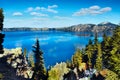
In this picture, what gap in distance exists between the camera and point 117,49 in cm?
4722

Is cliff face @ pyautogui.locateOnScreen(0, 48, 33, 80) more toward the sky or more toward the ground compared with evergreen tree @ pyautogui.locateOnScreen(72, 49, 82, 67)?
more toward the sky

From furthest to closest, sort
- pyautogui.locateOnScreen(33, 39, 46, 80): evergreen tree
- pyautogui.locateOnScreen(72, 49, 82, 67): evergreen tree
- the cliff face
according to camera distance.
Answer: pyautogui.locateOnScreen(72, 49, 82, 67): evergreen tree, the cliff face, pyautogui.locateOnScreen(33, 39, 46, 80): evergreen tree

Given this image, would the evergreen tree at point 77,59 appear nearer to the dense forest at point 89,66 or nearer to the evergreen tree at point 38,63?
the dense forest at point 89,66

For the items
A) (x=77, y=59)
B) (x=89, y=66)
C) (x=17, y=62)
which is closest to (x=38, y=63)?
(x=17, y=62)

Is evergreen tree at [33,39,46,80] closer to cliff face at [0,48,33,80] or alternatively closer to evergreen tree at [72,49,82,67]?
cliff face at [0,48,33,80]

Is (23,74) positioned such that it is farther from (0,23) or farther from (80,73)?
(80,73)

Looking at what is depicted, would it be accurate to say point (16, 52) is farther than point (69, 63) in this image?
No

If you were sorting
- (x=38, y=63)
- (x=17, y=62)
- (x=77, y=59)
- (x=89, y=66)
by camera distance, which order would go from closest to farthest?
(x=38, y=63)
(x=17, y=62)
(x=77, y=59)
(x=89, y=66)

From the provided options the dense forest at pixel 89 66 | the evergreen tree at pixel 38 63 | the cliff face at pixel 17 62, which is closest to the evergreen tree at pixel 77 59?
the dense forest at pixel 89 66

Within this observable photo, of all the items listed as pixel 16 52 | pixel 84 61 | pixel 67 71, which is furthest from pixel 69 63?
pixel 16 52

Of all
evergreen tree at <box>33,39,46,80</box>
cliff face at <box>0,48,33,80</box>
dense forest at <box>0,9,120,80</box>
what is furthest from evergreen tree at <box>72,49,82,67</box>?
evergreen tree at <box>33,39,46,80</box>

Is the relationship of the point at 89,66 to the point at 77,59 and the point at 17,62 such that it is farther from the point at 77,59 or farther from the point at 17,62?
the point at 17,62

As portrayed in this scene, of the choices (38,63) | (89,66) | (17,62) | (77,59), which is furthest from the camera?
(89,66)

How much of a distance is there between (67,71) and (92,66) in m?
15.2
